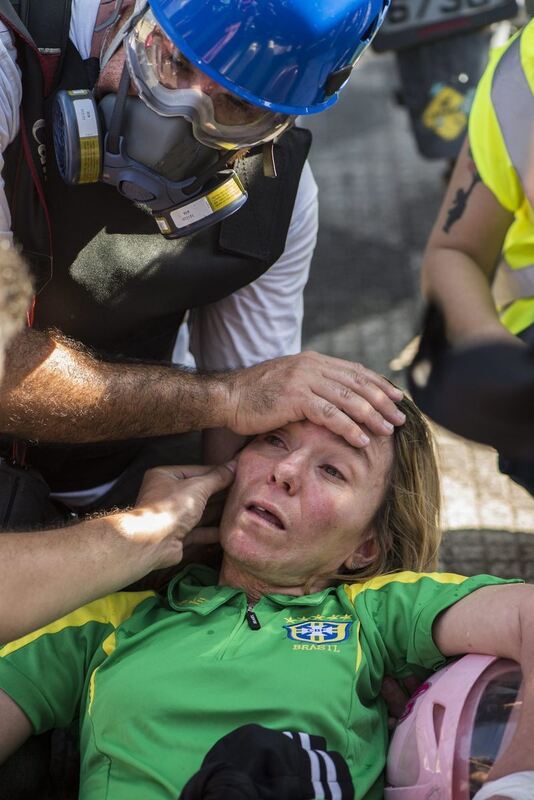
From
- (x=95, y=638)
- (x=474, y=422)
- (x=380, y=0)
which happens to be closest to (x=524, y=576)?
(x=474, y=422)

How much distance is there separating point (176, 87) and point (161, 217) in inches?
13.3

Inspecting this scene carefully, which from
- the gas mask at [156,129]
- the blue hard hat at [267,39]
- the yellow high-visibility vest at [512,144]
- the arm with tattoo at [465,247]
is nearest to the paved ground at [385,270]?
the yellow high-visibility vest at [512,144]

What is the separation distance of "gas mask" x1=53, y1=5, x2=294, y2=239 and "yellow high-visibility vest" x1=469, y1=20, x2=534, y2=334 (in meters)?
0.85

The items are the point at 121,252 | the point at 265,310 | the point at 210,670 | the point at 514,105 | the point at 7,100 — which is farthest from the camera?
the point at 265,310

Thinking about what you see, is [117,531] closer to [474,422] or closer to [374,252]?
[474,422]

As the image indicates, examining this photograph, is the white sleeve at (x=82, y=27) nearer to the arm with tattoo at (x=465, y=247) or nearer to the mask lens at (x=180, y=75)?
the mask lens at (x=180, y=75)

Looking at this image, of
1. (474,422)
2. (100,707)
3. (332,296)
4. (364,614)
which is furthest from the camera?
(332,296)

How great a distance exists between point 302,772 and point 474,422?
112cm

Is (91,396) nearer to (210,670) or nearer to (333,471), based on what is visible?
(333,471)

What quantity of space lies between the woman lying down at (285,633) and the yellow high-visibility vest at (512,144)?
0.71 m

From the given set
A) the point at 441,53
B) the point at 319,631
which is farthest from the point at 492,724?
the point at 441,53

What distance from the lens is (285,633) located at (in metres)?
2.61

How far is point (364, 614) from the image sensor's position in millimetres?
2646

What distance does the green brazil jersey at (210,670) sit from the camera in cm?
240
